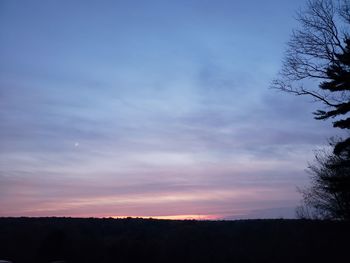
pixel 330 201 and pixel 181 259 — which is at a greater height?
pixel 330 201

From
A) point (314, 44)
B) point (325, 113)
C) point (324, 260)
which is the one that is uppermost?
point (314, 44)

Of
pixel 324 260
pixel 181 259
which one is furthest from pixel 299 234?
pixel 181 259

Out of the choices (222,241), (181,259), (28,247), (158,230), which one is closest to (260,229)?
(222,241)

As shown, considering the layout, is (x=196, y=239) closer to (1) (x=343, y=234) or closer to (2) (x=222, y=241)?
(2) (x=222, y=241)

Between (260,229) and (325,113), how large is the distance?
60.6ft

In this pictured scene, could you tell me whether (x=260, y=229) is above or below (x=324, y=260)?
above

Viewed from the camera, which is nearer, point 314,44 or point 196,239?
point 314,44

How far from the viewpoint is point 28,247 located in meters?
36.7

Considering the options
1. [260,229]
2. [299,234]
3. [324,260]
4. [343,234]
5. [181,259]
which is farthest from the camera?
[260,229]

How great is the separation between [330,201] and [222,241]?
8.94 metres

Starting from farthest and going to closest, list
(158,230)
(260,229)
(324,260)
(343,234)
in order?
1. (158,230)
2. (260,229)
3. (343,234)
4. (324,260)

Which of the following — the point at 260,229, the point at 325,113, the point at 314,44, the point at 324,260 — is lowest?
the point at 324,260

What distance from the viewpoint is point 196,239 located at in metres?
42.4

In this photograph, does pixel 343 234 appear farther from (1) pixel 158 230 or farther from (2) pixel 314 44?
→ (1) pixel 158 230
